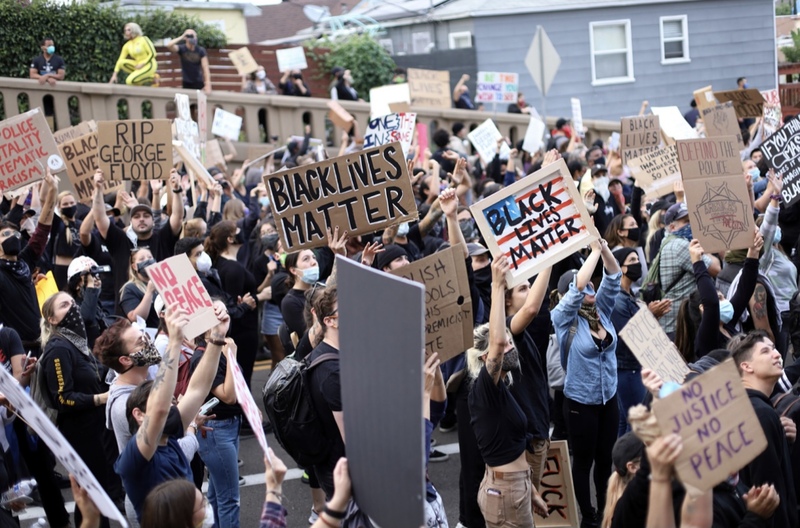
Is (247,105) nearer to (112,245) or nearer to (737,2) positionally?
(112,245)

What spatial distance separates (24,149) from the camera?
33.0 feet

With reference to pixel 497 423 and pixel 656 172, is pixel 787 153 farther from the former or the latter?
pixel 497 423

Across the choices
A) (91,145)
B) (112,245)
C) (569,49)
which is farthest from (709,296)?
(569,49)

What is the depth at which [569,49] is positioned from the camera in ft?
95.1

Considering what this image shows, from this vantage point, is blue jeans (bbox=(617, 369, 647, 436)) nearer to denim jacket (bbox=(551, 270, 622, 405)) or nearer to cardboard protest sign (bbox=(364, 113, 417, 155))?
denim jacket (bbox=(551, 270, 622, 405))

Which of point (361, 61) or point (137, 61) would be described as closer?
point (137, 61)

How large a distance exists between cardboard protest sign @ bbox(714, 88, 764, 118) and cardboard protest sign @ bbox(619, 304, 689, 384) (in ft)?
37.5

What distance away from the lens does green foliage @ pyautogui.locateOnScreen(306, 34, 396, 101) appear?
86.3 ft

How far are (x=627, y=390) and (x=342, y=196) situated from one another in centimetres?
258

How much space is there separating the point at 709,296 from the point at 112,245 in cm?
572

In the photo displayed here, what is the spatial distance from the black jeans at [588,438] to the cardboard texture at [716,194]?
1611mm

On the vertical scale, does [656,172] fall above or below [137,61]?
below

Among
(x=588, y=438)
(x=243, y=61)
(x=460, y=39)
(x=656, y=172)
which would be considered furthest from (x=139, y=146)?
(x=460, y=39)

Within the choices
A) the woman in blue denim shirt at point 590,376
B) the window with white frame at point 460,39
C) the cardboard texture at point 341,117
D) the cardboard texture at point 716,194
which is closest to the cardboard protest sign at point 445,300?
the woman in blue denim shirt at point 590,376
